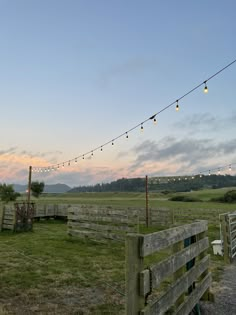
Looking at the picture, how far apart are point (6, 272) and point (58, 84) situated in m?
13.4

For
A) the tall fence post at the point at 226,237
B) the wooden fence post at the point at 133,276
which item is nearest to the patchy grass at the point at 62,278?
the wooden fence post at the point at 133,276

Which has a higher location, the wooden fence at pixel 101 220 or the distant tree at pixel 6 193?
the distant tree at pixel 6 193

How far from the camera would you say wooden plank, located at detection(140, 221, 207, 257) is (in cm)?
293

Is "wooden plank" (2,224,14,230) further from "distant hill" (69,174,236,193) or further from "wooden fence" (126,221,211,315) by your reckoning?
"wooden fence" (126,221,211,315)

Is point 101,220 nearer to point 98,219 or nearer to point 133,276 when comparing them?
point 98,219

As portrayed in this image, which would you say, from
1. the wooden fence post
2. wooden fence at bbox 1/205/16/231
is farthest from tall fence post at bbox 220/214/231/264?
wooden fence at bbox 1/205/16/231

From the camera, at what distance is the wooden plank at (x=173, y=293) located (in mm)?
2941

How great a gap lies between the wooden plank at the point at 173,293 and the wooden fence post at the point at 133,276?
0.28ft

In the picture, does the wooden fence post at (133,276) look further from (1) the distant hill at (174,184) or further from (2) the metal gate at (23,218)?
(1) the distant hill at (174,184)

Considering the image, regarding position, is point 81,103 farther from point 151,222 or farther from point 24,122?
point 151,222

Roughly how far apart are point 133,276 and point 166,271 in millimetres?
739

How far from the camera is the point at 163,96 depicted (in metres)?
17.9

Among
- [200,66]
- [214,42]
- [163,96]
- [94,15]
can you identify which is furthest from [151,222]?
[94,15]

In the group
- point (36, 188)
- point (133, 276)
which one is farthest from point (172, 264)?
point (36, 188)
